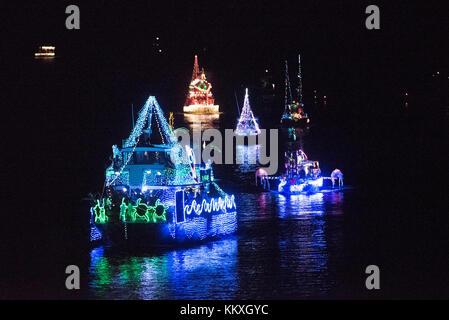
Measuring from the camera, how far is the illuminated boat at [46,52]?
146m

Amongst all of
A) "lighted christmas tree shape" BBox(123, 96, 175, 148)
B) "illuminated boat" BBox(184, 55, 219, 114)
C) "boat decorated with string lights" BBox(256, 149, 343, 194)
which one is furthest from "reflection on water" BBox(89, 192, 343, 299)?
"illuminated boat" BBox(184, 55, 219, 114)

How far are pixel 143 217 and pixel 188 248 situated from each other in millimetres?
2086

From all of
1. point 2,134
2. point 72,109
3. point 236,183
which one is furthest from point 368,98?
point 236,183

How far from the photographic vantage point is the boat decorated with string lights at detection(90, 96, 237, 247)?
27500 mm

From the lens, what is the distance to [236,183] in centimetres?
5134

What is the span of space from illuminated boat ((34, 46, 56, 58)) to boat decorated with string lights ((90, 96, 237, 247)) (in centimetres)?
11890

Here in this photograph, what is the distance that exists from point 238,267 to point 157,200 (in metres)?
3.31

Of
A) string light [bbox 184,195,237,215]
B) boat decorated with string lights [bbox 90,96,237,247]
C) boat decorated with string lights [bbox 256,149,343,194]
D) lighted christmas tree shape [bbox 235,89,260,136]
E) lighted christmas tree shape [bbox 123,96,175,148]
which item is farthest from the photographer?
lighted christmas tree shape [bbox 235,89,260,136]

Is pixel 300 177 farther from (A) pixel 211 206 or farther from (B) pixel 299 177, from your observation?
(A) pixel 211 206

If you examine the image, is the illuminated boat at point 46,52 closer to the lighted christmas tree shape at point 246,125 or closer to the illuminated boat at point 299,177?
the lighted christmas tree shape at point 246,125

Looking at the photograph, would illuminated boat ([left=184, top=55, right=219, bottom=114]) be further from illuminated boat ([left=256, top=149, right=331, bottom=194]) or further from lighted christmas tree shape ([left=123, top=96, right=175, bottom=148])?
lighted christmas tree shape ([left=123, top=96, right=175, bottom=148])

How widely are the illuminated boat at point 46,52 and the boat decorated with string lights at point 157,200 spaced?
11890 cm

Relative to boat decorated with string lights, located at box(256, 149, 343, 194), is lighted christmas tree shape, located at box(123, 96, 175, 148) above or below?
above

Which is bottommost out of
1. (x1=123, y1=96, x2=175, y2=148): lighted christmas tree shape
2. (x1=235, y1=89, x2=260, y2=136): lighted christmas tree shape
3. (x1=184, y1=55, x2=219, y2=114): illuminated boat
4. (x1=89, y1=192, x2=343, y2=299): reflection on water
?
(x1=89, y1=192, x2=343, y2=299): reflection on water
